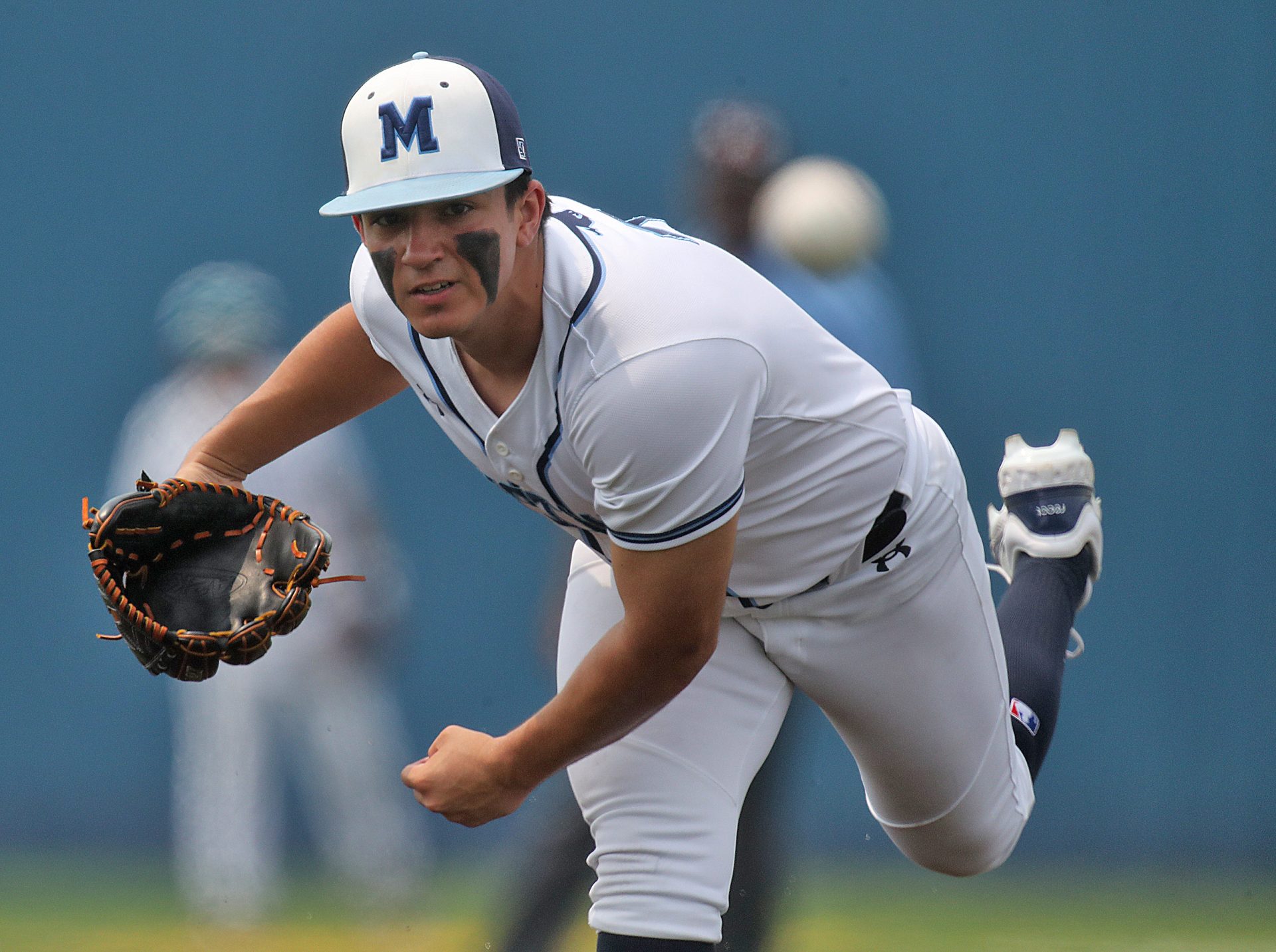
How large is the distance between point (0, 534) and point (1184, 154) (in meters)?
4.02

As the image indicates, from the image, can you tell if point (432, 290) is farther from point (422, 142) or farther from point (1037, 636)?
point (1037, 636)

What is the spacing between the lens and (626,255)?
2139 mm

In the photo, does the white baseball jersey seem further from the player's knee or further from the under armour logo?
the player's knee

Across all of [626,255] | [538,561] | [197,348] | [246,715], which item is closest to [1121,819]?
[538,561]

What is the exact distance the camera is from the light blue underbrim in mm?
1933

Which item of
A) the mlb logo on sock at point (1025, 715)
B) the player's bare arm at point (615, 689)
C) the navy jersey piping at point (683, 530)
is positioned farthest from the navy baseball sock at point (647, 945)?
the mlb logo on sock at point (1025, 715)

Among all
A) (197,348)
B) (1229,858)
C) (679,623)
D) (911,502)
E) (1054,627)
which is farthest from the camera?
(1229,858)

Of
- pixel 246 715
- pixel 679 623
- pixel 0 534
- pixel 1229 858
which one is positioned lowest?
pixel 1229 858

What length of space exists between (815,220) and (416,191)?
1597 millimetres

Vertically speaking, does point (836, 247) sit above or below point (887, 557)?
above

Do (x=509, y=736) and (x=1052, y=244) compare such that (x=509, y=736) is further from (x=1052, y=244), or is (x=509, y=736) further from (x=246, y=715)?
(x=1052, y=244)

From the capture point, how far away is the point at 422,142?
6.44ft

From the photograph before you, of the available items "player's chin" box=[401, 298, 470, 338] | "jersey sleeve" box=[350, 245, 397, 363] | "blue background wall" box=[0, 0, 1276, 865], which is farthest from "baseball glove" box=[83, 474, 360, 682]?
"blue background wall" box=[0, 0, 1276, 865]

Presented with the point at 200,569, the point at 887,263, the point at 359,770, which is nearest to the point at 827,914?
the point at 359,770
